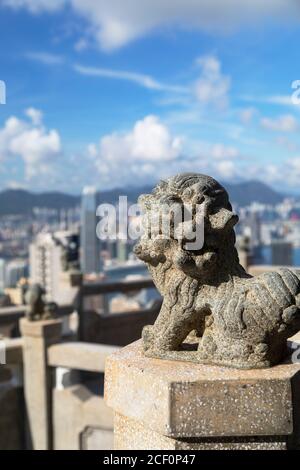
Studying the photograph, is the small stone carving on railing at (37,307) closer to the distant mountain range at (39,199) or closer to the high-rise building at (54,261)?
the high-rise building at (54,261)

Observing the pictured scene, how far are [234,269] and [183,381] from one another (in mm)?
769

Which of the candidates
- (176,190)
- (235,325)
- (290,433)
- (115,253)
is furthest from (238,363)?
(115,253)

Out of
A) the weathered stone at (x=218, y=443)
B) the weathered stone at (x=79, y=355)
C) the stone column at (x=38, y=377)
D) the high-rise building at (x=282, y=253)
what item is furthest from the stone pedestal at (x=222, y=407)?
the high-rise building at (x=282, y=253)

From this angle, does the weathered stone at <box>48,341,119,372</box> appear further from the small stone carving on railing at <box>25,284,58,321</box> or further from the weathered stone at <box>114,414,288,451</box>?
the weathered stone at <box>114,414,288,451</box>

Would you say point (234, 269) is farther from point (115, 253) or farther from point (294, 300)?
point (115, 253)

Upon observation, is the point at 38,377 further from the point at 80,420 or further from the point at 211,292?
the point at 211,292

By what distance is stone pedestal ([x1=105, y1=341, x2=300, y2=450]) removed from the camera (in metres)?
2.63

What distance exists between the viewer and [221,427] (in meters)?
2.64

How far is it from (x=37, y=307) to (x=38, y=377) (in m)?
0.93

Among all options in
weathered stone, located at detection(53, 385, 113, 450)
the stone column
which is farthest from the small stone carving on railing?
weathered stone, located at detection(53, 385, 113, 450)

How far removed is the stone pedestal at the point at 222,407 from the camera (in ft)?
8.64

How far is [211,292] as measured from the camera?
2994 mm

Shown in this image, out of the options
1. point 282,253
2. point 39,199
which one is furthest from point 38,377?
point 39,199
